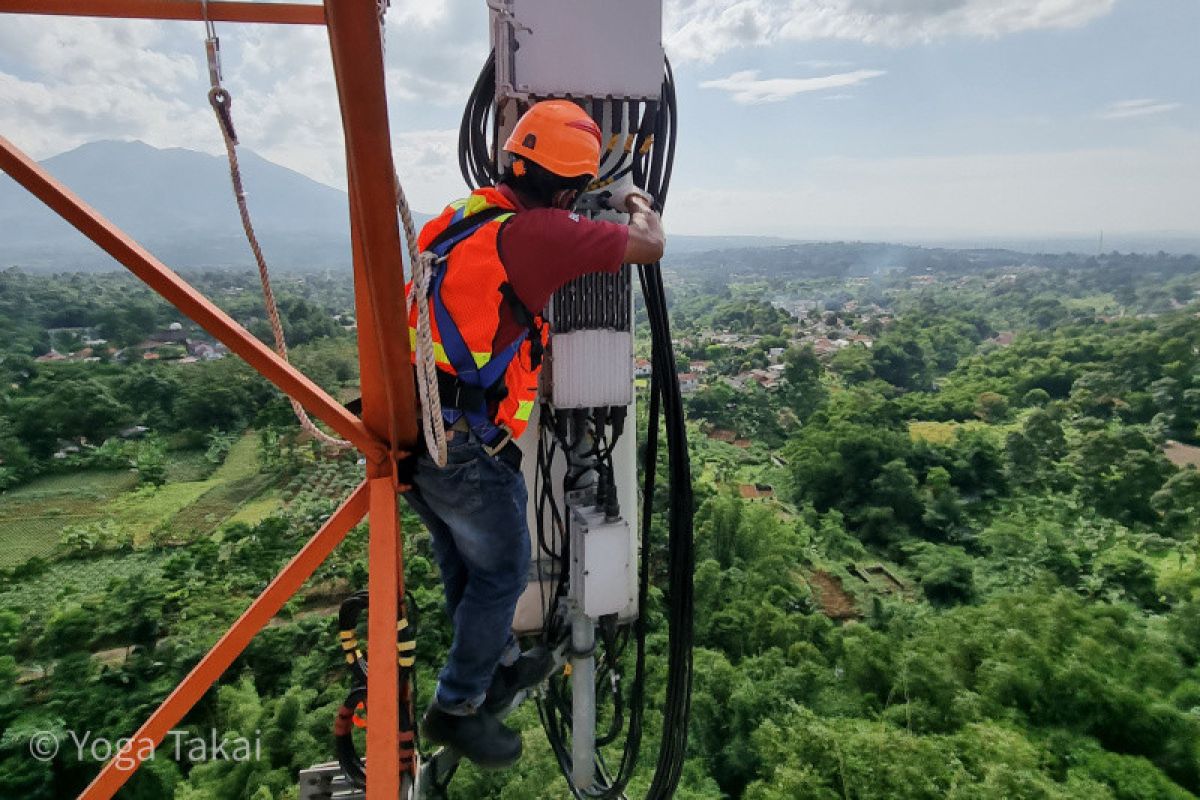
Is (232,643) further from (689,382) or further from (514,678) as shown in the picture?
(689,382)

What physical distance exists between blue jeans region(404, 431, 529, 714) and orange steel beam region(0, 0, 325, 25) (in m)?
1.01

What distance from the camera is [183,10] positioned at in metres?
1.45

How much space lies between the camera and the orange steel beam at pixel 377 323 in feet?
3.37

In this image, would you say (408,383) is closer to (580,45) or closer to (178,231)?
(580,45)

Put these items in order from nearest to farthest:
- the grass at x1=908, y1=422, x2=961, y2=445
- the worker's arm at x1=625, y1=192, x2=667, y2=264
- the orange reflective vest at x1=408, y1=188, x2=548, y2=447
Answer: the orange reflective vest at x1=408, y1=188, x2=548, y2=447 < the worker's arm at x1=625, y1=192, x2=667, y2=264 < the grass at x1=908, y1=422, x2=961, y2=445

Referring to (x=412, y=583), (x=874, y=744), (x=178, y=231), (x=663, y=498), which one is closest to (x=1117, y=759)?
(x=874, y=744)

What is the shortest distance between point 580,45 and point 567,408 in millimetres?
1147

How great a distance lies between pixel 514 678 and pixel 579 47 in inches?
78.3

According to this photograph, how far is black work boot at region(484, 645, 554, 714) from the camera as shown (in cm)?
223

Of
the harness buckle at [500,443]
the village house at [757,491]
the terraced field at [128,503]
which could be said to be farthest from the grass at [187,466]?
the harness buckle at [500,443]

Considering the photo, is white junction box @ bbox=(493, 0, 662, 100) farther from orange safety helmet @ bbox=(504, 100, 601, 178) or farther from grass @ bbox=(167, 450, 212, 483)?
grass @ bbox=(167, 450, 212, 483)

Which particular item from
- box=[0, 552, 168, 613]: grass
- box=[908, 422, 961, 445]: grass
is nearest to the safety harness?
box=[0, 552, 168, 613]: grass

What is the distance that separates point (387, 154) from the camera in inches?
44.1

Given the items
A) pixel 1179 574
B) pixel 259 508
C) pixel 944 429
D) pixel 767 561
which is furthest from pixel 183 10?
pixel 944 429
